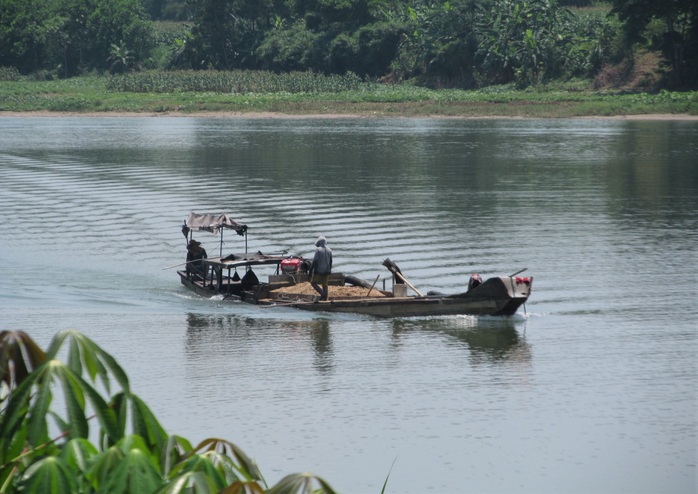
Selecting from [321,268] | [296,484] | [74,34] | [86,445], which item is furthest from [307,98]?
[296,484]

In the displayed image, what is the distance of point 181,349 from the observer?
20844mm

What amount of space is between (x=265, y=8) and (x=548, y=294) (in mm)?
99472

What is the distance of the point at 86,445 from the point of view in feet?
15.0

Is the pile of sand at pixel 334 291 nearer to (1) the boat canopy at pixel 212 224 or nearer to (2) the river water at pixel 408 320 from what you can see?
(2) the river water at pixel 408 320

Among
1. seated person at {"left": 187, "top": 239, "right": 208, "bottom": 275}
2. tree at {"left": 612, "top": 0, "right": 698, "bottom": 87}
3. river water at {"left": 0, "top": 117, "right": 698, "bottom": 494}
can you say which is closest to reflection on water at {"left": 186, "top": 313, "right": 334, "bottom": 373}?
river water at {"left": 0, "top": 117, "right": 698, "bottom": 494}

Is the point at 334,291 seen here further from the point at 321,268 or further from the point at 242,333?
the point at 242,333

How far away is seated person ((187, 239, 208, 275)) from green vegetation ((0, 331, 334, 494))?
2144 centimetres

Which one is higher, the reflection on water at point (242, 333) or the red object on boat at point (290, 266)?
the red object on boat at point (290, 266)

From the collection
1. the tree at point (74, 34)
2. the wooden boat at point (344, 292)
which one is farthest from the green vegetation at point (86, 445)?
the tree at point (74, 34)

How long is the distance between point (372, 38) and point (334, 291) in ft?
284

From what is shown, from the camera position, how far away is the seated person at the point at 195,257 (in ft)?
86.1

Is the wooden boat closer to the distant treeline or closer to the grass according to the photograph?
the grass

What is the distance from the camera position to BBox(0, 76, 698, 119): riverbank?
85.4 m

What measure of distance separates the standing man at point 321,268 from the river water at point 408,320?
0.65 meters
